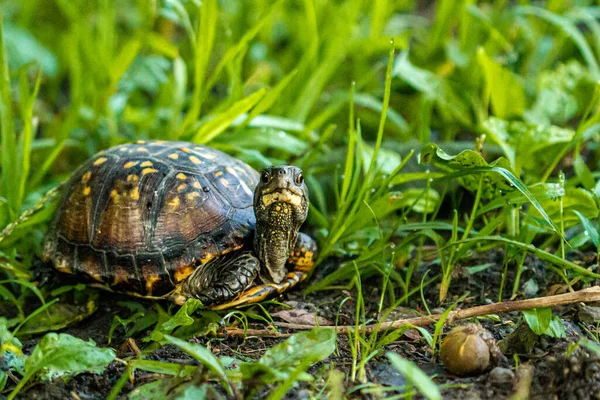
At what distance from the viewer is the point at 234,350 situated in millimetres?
1934

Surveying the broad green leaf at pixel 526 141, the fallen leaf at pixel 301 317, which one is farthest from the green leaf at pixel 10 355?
the broad green leaf at pixel 526 141

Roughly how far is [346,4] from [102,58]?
143cm

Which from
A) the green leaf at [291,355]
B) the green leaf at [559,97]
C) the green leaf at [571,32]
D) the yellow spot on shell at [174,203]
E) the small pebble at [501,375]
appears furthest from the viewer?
the green leaf at [571,32]

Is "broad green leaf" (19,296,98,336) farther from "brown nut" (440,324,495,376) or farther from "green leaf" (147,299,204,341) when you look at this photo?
"brown nut" (440,324,495,376)

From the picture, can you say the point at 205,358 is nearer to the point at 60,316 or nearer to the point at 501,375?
the point at 501,375

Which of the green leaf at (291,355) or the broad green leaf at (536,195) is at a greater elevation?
the broad green leaf at (536,195)

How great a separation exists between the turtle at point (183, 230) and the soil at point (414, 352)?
150 millimetres

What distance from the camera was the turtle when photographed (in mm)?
2158

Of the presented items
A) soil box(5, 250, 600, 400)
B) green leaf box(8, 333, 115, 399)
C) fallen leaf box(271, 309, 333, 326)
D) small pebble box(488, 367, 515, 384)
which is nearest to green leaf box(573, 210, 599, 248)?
soil box(5, 250, 600, 400)

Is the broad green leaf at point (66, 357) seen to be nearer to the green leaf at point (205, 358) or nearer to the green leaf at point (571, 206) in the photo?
the green leaf at point (205, 358)

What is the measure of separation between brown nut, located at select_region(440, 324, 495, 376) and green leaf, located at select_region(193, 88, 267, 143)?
139 cm

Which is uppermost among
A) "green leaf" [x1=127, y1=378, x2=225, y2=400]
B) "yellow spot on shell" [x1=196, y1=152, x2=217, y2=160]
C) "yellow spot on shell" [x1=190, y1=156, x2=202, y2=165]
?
"yellow spot on shell" [x1=190, y1=156, x2=202, y2=165]

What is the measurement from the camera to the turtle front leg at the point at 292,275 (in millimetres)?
2148

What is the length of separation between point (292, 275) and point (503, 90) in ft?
4.88
